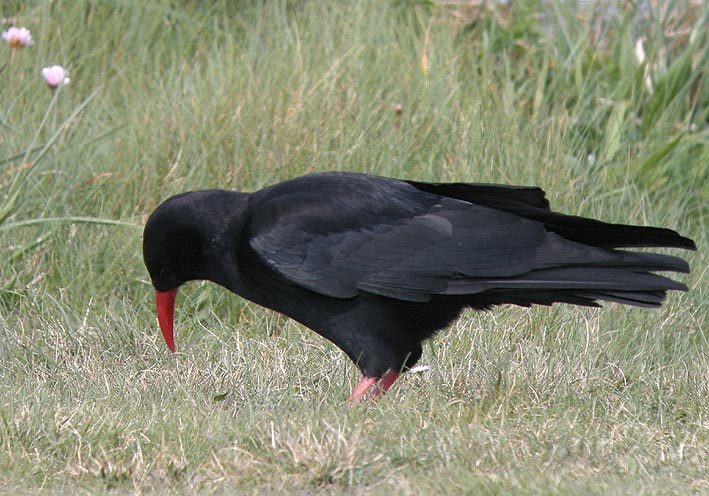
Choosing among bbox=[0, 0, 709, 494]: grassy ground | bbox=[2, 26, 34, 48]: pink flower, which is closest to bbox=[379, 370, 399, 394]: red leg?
bbox=[0, 0, 709, 494]: grassy ground

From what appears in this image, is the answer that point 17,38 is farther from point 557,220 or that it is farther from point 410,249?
point 557,220

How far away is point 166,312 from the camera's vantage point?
4508 mm

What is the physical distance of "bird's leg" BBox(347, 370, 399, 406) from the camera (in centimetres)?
393

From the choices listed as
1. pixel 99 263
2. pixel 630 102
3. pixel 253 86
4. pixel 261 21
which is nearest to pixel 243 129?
pixel 253 86

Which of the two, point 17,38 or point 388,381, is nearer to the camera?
point 388,381

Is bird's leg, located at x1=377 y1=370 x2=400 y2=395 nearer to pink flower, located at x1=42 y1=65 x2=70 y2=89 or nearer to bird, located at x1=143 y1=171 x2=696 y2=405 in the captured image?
bird, located at x1=143 y1=171 x2=696 y2=405

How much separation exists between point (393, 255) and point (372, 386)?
1.46ft

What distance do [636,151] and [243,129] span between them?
2178 mm

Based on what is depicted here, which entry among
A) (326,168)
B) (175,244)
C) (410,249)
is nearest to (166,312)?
(175,244)

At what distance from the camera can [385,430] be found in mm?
3482

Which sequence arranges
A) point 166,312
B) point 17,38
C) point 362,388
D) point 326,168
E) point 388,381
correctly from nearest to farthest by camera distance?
point 362,388
point 388,381
point 166,312
point 17,38
point 326,168

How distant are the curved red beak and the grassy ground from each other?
0.10m

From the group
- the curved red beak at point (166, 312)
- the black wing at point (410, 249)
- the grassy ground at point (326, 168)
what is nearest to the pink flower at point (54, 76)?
the grassy ground at point (326, 168)

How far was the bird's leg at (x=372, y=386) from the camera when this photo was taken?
393cm
